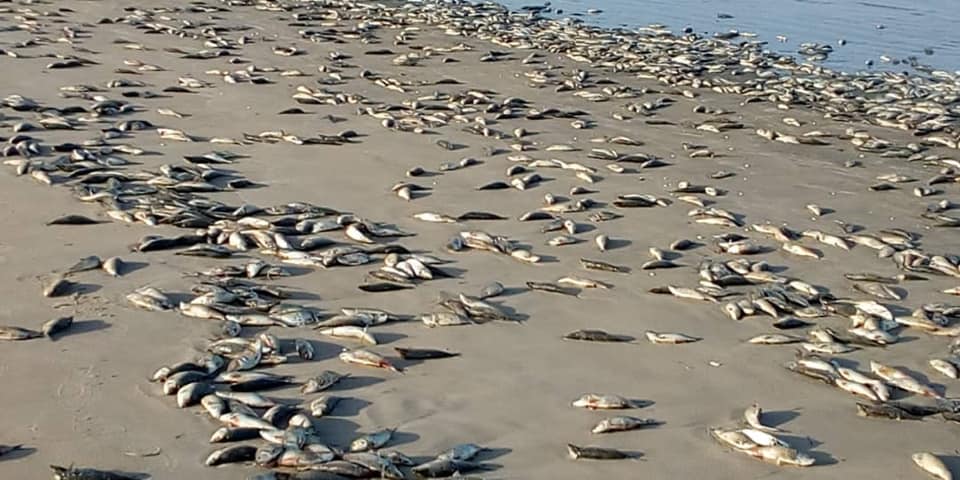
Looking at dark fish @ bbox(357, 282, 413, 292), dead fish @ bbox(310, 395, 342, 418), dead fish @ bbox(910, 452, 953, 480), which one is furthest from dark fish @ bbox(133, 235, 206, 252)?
dead fish @ bbox(910, 452, 953, 480)

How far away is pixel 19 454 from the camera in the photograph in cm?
477

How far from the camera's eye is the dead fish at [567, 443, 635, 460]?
5.03 metres

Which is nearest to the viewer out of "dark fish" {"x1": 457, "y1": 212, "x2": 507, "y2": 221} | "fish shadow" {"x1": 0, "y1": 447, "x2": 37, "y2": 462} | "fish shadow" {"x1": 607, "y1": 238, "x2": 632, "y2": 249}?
"fish shadow" {"x1": 0, "y1": 447, "x2": 37, "y2": 462}

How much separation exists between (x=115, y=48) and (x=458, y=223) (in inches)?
363

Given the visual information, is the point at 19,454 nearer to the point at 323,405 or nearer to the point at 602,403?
the point at 323,405

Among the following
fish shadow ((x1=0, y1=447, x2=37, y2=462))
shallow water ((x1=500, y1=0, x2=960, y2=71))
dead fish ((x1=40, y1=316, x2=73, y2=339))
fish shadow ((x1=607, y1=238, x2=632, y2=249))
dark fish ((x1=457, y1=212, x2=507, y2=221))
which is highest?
fish shadow ((x1=0, y1=447, x2=37, y2=462))

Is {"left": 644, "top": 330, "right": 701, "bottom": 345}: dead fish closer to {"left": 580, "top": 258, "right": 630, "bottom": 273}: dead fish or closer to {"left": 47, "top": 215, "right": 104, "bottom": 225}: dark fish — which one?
Answer: {"left": 580, "top": 258, "right": 630, "bottom": 273}: dead fish

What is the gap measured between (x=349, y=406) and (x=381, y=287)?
1714mm

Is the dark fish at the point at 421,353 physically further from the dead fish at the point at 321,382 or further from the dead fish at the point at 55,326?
the dead fish at the point at 55,326

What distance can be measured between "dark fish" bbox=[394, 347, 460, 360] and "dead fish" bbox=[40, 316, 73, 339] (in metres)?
1.95

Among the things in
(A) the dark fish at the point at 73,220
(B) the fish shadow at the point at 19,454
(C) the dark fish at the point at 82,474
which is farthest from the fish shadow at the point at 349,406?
(A) the dark fish at the point at 73,220

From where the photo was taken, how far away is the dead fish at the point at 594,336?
254 inches

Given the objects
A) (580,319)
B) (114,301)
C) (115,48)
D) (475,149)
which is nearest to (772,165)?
(475,149)

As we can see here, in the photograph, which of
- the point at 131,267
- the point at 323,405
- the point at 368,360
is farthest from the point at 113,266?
the point at 323,405
